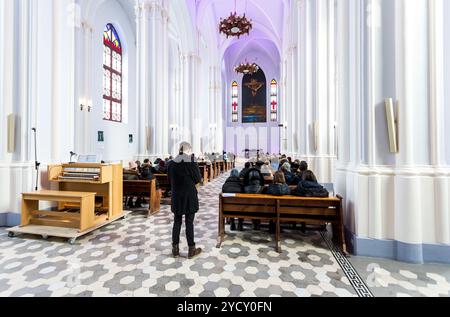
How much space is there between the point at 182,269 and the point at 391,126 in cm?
329

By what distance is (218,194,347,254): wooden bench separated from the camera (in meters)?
3.43

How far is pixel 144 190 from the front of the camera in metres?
5.55

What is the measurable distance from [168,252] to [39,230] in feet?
7.70

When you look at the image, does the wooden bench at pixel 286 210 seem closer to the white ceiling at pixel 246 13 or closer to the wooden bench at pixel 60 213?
the wooden bench at pixel 60 213

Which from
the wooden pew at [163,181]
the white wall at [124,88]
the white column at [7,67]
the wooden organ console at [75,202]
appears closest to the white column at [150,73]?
the white wall at [124,88]

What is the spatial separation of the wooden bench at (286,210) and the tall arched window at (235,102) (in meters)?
26.1

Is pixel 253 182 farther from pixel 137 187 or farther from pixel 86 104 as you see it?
pixel 86 104

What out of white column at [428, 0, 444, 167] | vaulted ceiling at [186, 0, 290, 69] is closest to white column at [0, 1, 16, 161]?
white column at [428, 0, 444, 167]

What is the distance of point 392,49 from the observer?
3273 mm

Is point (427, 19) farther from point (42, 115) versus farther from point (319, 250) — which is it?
point (42, 115)

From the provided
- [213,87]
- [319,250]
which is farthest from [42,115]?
[213,87]

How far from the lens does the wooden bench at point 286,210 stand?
3.43 m

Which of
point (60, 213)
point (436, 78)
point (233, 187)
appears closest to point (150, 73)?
point (60, 213)

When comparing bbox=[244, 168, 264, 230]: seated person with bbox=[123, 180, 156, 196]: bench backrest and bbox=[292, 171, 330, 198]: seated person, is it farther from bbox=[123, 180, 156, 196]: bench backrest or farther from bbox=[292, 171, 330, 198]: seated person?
bbox=[123, 180, 156, 196]: bench backrest
